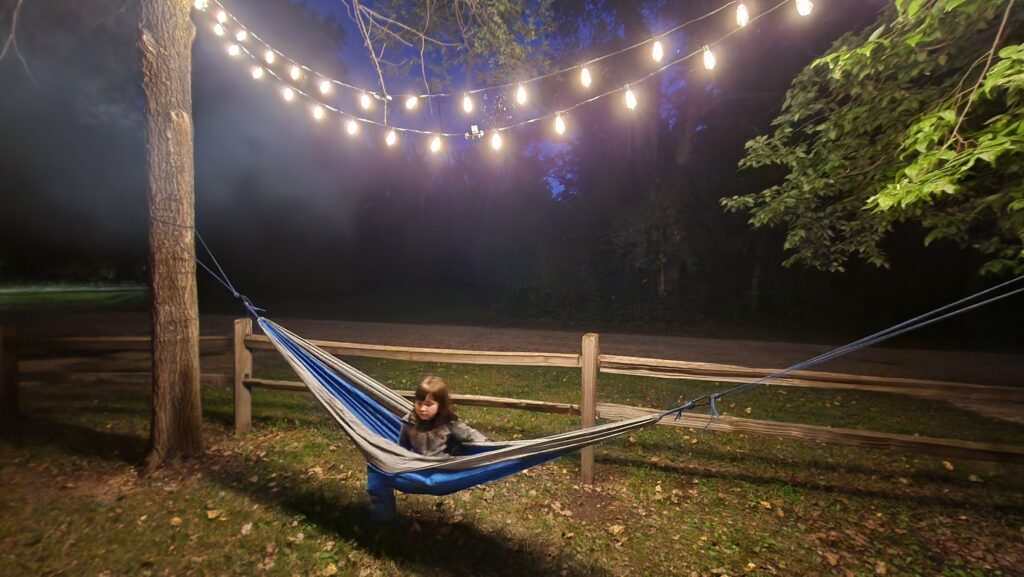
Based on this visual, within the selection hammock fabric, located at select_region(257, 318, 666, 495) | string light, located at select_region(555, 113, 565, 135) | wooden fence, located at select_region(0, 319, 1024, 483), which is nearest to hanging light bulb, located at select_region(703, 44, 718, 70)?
string light, located at select_region(555, 113, 565, 135)

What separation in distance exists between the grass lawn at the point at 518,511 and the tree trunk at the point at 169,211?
502 millimetres

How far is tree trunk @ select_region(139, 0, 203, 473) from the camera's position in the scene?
12.1 feet

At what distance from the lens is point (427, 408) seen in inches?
111

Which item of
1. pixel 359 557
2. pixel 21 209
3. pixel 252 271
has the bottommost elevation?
pixel 359 557

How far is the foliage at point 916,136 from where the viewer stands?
2.65 metres

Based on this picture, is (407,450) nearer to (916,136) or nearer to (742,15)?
(916,136)

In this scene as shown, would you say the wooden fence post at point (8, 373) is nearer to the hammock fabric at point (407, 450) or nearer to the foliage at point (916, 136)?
the hammock fabric at point (407, 450)

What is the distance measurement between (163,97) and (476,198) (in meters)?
19.1

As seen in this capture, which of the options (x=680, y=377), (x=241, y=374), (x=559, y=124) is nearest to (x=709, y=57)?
(x=559, y=124)

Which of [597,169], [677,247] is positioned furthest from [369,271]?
[677,247]

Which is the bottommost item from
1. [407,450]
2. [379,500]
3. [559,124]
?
[379,500]

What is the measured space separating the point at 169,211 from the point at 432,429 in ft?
9.55

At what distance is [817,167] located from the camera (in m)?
4.35

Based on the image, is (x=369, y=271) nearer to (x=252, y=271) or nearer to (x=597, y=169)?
(x=252, y=271)
